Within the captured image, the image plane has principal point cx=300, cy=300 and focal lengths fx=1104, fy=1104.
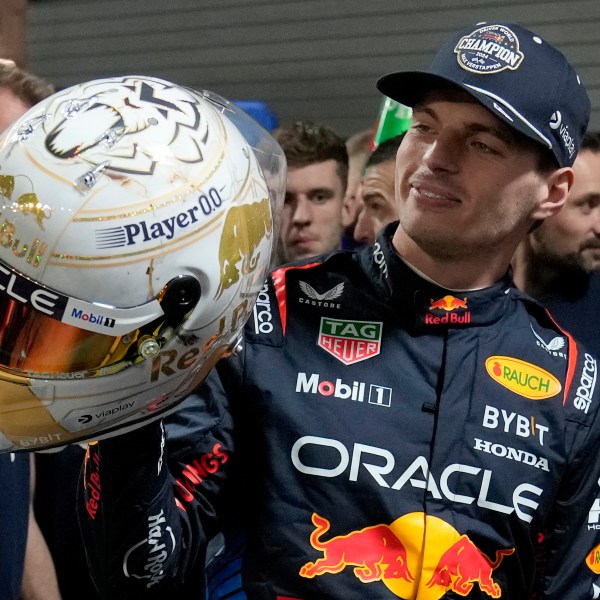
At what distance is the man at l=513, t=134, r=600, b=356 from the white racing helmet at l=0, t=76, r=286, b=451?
1.92 meters

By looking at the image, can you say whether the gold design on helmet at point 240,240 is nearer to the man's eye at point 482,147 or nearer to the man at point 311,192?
the man's eye at point 482,147

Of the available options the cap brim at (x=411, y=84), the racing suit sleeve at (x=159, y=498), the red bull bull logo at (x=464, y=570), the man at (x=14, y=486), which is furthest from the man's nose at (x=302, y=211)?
the red bull bull logo at (x=464, y=570)

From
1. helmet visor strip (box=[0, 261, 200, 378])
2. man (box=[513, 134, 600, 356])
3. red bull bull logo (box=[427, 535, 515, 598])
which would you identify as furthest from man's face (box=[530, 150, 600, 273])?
helmet visor strip (box=[0, 261, 200, 378])

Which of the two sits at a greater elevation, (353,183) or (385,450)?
(385,450)

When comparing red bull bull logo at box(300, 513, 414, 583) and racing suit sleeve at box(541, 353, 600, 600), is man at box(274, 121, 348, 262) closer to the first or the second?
racing suit sleeve at box(541, 353, 600, 600)

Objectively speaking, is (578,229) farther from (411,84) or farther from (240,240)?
(240,240)

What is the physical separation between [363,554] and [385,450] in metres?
0.17

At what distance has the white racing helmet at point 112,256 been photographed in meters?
1.38

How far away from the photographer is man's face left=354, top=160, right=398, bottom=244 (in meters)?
3.58

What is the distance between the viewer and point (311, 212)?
4.09 m

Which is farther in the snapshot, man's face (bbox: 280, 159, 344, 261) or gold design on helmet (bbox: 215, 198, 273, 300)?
man's face (bbox: 280, 159, 344, 261)

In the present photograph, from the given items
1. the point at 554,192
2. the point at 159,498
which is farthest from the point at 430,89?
the point at 159,498

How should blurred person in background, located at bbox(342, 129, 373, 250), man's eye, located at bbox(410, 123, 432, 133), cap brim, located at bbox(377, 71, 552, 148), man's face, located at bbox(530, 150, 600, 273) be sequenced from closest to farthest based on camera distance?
cap brim, located at bbox(377, 71, 552, 148) < man's eye, located at bbox(410, 123, 432, 133) < man's face, located at bbox(530, 150, 600, 273) < blurred person in background, located at bbox(342, 129, 373, 250)

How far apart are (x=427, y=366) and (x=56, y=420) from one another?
0.73 m
